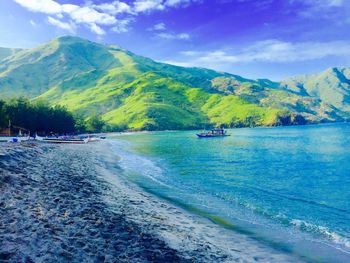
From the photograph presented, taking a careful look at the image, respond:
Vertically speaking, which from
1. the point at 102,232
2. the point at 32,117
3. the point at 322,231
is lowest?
the point at 322,231

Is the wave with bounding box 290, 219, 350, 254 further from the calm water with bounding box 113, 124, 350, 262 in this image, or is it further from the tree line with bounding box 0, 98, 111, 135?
the tree line with bounding box 0, 98, 111, 135

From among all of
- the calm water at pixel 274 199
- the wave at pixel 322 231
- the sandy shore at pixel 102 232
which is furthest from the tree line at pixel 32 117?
the wave at pixel 322 231

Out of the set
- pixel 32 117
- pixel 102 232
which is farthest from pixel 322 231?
pixel 32 117

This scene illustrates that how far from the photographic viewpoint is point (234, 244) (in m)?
21.3

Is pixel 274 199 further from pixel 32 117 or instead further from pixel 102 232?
pixel 32 117

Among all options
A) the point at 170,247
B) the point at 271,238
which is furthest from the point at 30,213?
the point at 271,238

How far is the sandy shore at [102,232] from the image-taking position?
1589 centimetres

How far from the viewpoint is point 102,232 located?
63.9 feet

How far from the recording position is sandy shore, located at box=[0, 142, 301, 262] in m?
15.9

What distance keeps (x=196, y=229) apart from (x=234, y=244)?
3523mm

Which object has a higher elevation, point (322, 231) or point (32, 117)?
point (32, 117)

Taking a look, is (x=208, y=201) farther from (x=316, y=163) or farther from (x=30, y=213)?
(x=316, y=163)

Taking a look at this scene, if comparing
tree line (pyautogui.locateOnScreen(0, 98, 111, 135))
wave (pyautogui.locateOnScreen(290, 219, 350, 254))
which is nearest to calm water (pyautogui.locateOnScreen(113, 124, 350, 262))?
wave (pyautogui.locateOnScreen(290, 219, 350, 254))

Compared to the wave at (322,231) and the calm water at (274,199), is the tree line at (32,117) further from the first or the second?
the wave at (322,231)
